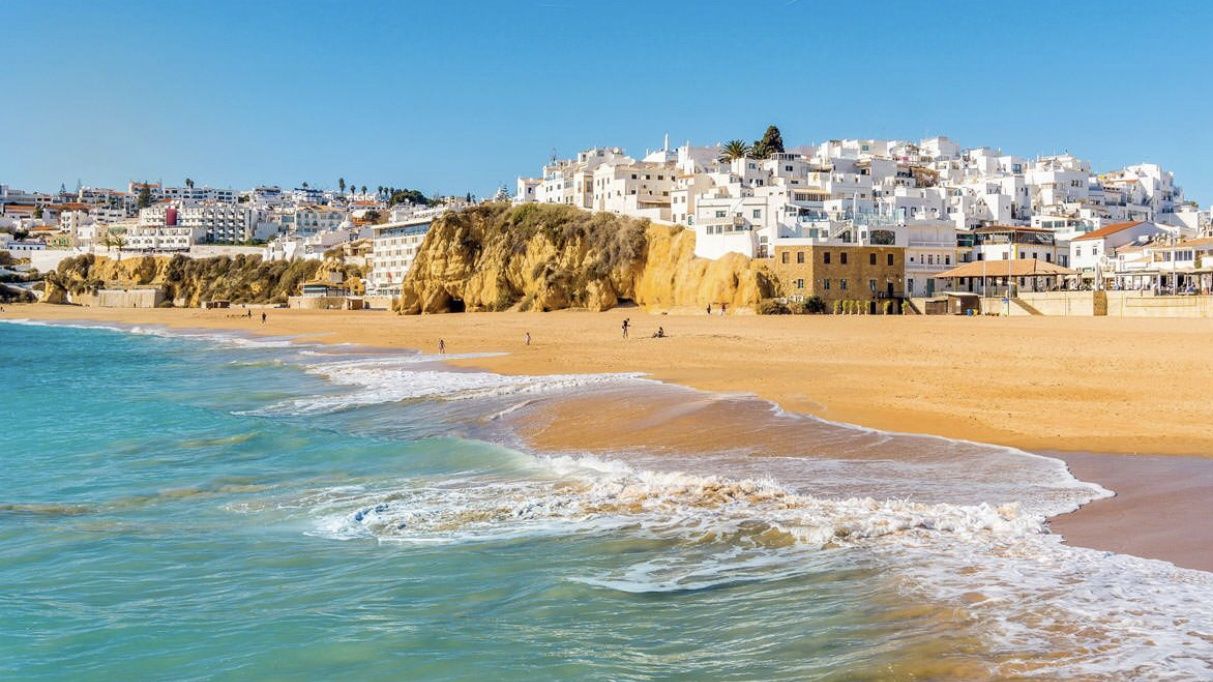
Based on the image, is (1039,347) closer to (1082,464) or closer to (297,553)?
(1082,464)

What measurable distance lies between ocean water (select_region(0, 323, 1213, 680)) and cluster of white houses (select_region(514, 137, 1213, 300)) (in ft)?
121

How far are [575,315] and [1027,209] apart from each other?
42072 mm

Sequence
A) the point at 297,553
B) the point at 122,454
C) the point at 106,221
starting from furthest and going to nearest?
the point at 106,221, the point at 122,454, the point at 297,553

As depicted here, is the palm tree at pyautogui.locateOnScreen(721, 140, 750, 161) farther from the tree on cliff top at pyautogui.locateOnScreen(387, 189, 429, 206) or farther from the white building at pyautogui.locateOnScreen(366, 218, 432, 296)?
the tree on cliff top at pyautogui.locateOnScreen(387, 189, 429, 206)

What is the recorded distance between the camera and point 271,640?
22.9 feet

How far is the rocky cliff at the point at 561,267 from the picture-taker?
2016 inches

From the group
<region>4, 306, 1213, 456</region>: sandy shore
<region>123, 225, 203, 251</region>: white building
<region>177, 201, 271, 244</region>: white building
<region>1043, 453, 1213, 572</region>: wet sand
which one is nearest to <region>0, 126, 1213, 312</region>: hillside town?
<region>4, 306, 1213, 456</region>: sandy shore

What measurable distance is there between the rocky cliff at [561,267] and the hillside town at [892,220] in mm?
1775

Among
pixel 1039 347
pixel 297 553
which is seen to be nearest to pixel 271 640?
pixel 297 553

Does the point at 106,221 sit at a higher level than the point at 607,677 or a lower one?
higher

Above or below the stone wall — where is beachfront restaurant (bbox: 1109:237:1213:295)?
above

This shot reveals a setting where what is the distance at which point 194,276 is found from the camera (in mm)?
113188

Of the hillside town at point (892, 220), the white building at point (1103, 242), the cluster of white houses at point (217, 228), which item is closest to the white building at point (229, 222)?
the cluster of white houses at point (217, 228)

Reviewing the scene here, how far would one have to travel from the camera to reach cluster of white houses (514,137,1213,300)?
4922cm
